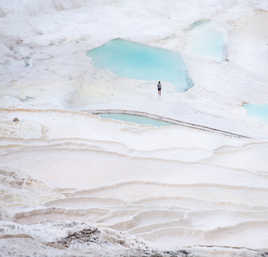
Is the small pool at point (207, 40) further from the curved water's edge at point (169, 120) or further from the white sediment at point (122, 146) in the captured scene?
the curved water's edge at point (169, 120)

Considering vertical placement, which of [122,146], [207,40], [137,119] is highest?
[207,40]

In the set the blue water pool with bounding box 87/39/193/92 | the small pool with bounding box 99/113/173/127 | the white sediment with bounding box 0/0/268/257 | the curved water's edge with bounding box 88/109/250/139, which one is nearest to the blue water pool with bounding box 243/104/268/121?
the white sediment with bounding box 0/0/268/257

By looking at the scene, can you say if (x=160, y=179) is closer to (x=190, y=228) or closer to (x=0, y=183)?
(x=190, y=228)

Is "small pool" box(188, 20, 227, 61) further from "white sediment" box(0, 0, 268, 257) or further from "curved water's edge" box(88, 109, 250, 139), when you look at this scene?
"curved water's edge" box(88, 109, 250, 139)

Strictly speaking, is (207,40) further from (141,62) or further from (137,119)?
(137,119)

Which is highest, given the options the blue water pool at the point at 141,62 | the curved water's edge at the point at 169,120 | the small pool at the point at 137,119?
the blue water pool at the point at 141,62

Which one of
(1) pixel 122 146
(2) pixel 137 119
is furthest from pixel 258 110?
(1) pixel 122 146

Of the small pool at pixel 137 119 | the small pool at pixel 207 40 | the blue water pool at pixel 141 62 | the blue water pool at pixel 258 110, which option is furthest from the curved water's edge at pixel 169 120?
the small pool at pixel 207 40
